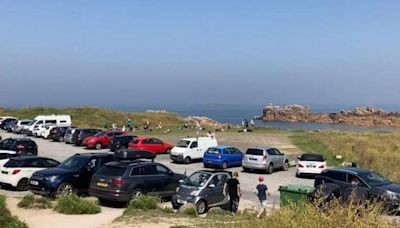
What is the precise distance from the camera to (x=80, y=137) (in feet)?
146

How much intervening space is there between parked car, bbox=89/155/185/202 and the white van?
1403 centimetres

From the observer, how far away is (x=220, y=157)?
33.0 meters

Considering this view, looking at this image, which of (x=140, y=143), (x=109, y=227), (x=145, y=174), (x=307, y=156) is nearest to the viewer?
(x=109, y=227)

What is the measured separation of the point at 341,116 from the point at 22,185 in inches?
5205

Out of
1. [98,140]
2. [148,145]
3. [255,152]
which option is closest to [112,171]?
[255,152]

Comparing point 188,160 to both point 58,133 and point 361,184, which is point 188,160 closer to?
point 361,184

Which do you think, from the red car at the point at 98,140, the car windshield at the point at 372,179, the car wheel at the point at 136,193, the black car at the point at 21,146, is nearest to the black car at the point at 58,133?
the red car at the point at 98,140

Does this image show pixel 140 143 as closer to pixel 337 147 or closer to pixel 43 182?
pixel 337 147

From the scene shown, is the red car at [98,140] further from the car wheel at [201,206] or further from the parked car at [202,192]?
the car wheel at [201,206]

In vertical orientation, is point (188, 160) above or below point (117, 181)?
below

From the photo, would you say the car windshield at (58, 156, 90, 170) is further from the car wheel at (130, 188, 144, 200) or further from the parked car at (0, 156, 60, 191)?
the car wheel at (130, 188, 144, 200)

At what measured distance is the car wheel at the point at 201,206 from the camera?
18642 millimetres

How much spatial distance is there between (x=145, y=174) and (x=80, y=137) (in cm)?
2536

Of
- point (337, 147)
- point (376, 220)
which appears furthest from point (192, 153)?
point (376, 220)
